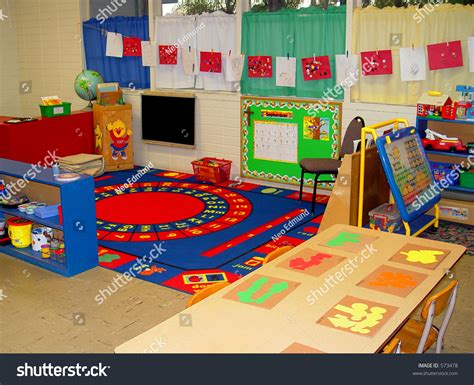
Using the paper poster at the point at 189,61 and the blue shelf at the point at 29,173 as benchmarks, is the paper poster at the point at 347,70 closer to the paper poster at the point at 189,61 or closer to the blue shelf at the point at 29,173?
the paper poster at the point at 189,61

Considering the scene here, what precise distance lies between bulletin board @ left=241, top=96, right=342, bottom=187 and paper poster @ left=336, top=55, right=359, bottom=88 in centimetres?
28

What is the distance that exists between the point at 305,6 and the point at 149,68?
2.52 metres

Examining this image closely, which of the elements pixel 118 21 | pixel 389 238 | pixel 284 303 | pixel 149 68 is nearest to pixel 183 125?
pixel 149 68

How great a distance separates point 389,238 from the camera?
3.48 m

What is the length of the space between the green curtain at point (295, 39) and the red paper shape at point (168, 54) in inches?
44.8

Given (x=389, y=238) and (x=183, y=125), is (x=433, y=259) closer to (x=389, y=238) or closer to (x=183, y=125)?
(x=389, y=238)

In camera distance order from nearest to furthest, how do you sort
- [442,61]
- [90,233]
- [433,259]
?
[433,259], [90,233], [442,61]

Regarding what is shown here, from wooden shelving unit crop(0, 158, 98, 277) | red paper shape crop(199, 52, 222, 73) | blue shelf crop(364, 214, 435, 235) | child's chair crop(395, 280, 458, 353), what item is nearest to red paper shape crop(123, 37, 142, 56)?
red paper shape crop(199, 52, 222, 73)

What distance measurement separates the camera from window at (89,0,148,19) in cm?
842

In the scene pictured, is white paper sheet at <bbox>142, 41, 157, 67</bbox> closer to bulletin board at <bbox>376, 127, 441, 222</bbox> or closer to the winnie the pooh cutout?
the winnie the pooh cutout

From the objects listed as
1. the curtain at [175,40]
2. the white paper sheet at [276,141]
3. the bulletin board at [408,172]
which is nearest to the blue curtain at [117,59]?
the curtain at [175,40]

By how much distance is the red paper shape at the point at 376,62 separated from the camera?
245 inches

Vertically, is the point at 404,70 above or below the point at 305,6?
below

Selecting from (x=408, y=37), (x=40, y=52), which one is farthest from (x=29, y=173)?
(x=40, y=52)
